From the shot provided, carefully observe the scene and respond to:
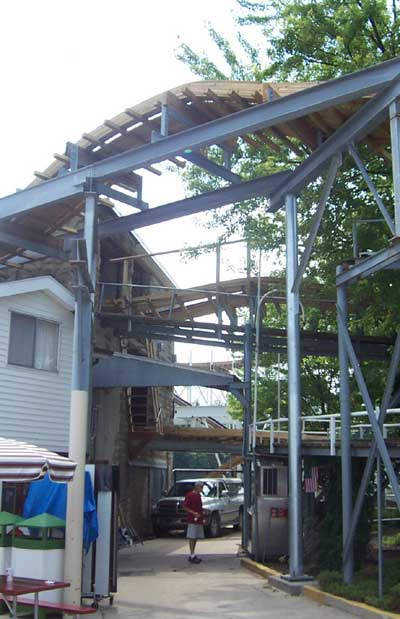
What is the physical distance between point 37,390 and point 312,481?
6586mm

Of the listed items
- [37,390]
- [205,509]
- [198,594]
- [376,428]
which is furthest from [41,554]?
[205,509]

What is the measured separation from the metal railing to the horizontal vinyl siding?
15.2 ft

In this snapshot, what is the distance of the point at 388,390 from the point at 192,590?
15.6ft

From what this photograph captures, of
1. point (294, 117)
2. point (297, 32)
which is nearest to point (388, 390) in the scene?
point (294, 117)

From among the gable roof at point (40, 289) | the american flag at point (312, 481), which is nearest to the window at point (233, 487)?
the gable roof at point (40, 289)

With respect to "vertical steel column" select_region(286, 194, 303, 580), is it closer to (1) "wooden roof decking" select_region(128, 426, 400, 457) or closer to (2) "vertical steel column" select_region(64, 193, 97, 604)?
(2) "vertical steel column" select_region(64, 193, 97, 604)

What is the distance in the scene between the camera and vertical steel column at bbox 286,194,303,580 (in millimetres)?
12328

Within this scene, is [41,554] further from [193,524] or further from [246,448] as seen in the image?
[246,448]

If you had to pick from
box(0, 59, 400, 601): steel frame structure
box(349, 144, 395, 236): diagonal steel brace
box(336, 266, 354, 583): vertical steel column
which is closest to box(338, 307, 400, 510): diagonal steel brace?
box(0, 59, 400, 601): steel frame structure

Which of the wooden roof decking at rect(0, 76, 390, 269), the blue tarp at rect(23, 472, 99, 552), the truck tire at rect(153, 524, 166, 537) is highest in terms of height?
the wooden roof decking at rect(0, 76, 390, 269)

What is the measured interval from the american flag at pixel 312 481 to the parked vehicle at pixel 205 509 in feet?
33.1

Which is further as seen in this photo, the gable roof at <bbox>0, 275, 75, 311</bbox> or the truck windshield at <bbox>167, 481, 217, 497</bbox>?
the truck windshield at <bbox>167, 481, 217, 497</bbox>

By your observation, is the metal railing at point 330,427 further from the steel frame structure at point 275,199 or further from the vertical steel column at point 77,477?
the vertical steel column at point 77,477

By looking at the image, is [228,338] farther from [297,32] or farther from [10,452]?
[10,452]
